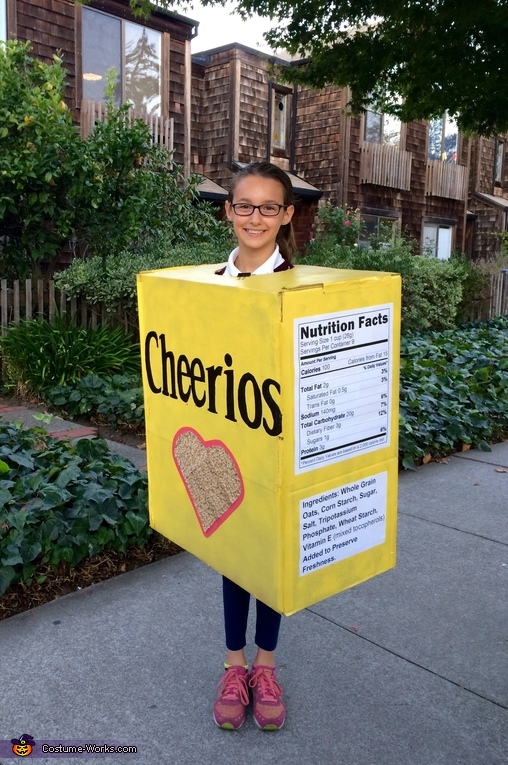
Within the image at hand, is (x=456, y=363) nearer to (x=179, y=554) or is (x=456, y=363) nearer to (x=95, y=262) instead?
(x=95, y=262)

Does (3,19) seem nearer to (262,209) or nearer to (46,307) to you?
(46,307)

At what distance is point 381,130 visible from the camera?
18.1 m

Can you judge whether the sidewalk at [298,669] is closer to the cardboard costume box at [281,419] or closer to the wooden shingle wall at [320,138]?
the cardboard costume box at [281,419]

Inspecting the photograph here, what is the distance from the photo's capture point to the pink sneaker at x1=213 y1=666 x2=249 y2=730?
2.24 meters

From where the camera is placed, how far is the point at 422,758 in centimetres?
212

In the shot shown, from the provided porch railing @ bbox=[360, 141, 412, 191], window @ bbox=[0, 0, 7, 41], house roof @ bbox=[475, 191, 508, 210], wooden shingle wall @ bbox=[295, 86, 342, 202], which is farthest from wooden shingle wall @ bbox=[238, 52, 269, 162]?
house roof @ bbox=[475, 191, 508, 210]

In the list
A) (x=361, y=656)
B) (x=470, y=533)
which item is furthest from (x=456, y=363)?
(x=361, y=656)

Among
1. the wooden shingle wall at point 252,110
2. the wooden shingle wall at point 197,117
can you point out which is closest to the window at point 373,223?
the wooden shingle wall at point 252,110

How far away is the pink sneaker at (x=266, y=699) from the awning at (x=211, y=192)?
12.9m

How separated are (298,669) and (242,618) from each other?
0.41 m

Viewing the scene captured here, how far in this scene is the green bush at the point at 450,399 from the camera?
5250 mm

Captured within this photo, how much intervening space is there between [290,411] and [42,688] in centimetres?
139

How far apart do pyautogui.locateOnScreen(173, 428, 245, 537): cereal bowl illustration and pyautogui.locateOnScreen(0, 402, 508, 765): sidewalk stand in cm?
66

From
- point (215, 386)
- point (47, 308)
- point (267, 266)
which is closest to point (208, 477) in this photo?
point (215, 386)
